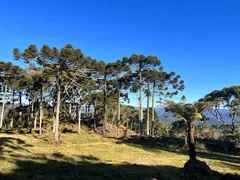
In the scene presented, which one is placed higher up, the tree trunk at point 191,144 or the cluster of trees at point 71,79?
the cluster of trees at point 71,79

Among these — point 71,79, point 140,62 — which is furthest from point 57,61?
point 140,62

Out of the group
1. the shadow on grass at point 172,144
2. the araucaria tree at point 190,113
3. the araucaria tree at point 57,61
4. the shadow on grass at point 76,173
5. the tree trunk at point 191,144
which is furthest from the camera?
the shadow on grass at point 172,144

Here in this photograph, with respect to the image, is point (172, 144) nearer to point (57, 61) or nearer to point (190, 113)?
point (190, 113)

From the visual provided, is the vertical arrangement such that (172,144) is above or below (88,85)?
below

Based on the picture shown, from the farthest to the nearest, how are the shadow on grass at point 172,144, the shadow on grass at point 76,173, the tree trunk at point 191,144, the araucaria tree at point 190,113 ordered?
the shadow on grass at point 172,144 < the araucaria tree at point 190,113 < the tree trunk at point 191,144 < the shadow on grass at point 76,173

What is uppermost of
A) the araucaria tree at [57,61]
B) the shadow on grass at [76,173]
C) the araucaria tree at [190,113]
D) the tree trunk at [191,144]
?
the araucaria tree at [57,61]

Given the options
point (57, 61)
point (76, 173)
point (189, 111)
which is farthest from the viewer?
point (57, 61)

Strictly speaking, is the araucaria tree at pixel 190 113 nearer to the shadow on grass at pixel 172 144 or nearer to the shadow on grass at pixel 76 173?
the shadow on grass at pixel 76 173

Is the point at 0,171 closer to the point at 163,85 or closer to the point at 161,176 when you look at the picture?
the point at 161,176

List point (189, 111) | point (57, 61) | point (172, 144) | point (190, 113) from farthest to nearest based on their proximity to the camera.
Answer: point (172, 144)
point (57, 61)
point (189, 111)
point (190, 113)

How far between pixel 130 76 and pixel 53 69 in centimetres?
1339

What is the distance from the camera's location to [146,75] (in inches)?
1211

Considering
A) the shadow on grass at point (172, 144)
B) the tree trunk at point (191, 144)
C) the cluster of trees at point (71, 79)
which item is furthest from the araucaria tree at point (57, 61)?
the tree trunk at point (191, 144)

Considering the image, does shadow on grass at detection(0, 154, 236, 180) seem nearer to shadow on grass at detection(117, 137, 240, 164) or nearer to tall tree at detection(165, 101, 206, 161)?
tall tree at detection(165, 101, 206, 161)
